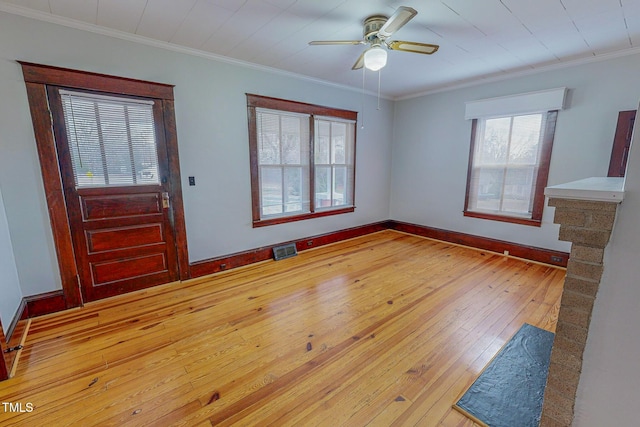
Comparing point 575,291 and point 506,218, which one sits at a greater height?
point 575,291

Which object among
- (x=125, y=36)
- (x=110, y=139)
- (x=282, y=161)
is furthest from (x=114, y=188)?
(x=282, y=161)

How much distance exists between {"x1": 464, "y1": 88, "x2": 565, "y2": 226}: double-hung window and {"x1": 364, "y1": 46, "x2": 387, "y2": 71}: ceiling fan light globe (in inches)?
101

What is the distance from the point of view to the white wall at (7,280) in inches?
79.8

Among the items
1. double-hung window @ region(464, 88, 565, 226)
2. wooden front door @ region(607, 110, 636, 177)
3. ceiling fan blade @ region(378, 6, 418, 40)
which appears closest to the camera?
ceiling fan blade @ region(378, 6, 418, 40)

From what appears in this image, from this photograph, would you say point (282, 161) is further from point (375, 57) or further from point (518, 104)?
point (518, 104)

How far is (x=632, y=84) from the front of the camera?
2910 millimetres

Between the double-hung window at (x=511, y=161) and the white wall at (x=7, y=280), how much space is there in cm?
538

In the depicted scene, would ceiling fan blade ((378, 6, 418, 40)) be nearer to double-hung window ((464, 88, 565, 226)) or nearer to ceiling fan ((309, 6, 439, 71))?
ceiling fan ((309, 6, 439, 71))

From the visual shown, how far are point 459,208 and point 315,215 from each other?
242 cm

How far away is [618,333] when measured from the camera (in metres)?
0.99

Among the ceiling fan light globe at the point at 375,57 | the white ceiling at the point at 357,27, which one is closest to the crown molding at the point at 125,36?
the white ceiling at the point at 357,27

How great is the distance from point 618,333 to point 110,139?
3687mm

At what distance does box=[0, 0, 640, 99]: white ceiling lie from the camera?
2062 mm

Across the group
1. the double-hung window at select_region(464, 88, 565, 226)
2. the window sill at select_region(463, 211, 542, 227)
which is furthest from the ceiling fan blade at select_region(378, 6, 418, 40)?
the window sill at select_region(463, 211, 542, 227)
